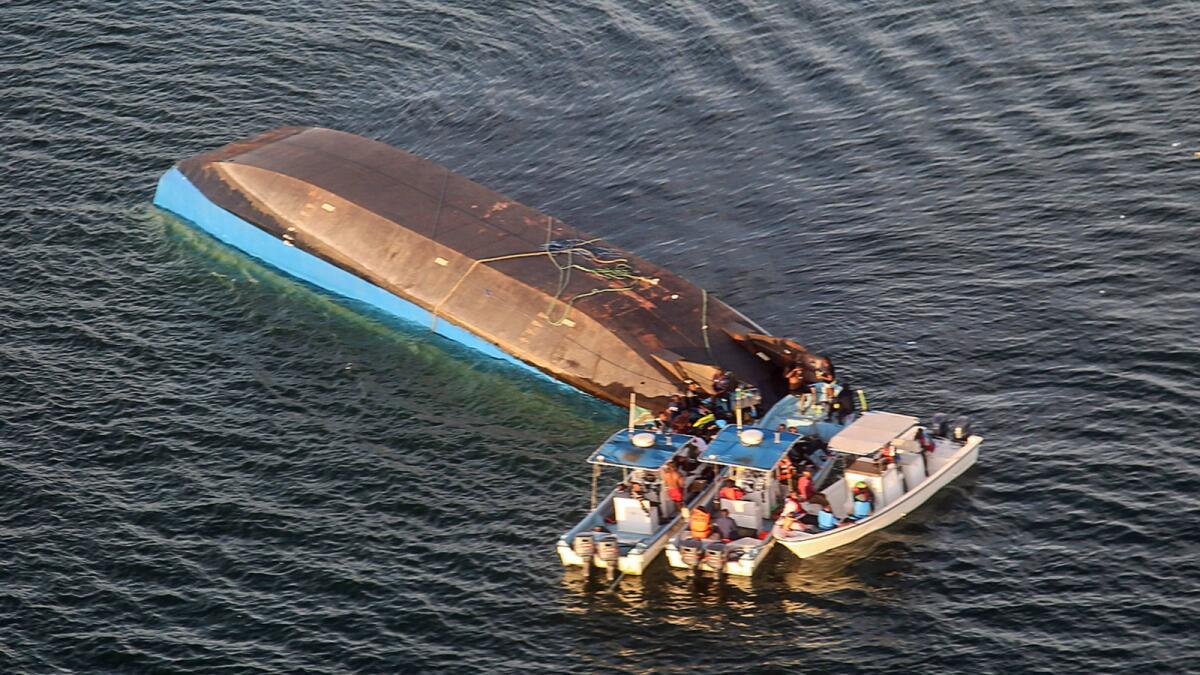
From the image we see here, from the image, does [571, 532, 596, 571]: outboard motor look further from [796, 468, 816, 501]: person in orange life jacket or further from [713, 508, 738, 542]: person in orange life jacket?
[796, 468, 816, 501]: person in orange life jacket

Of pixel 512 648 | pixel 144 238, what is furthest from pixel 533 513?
pixel 144 238

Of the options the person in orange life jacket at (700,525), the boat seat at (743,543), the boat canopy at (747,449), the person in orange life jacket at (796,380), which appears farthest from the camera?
the person in orange life jacket at (796,380)

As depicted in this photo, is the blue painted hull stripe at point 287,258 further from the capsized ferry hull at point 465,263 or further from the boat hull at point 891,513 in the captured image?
the boat hull at point 891,513

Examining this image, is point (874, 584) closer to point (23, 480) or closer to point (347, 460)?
point (347, 460)

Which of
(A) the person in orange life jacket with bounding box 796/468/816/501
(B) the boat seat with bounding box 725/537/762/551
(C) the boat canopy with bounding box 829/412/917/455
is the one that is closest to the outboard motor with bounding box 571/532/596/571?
(B) the boat seat with bounding box 725/537/762/551

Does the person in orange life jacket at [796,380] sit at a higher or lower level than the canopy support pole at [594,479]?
higher

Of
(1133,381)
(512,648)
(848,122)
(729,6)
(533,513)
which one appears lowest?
(512,648)

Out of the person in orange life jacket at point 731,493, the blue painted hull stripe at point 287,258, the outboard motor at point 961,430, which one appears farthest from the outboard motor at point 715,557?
the blue painted hull stripe at point 287,258
